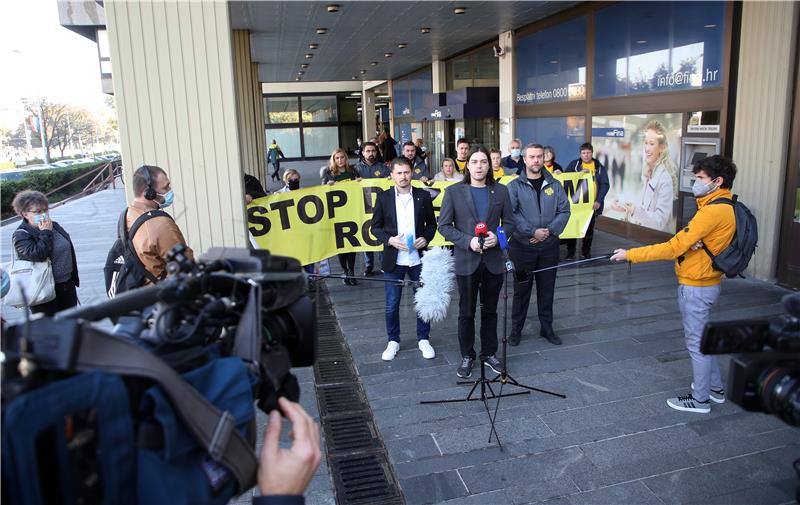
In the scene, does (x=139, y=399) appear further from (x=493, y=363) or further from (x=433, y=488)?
(x=493, y=363)

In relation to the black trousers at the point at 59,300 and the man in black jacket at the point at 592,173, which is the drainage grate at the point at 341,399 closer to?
the black trousers at the point at 59,300

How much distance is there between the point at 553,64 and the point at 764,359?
12.7 m

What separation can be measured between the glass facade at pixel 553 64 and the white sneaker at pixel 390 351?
8507 mm

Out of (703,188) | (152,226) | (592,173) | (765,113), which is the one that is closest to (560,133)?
(592,173)

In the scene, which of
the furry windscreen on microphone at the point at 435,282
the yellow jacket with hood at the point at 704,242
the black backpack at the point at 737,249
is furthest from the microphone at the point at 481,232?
the black backpack at the point at 737,249

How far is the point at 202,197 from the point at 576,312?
445 cm

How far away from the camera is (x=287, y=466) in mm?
1452

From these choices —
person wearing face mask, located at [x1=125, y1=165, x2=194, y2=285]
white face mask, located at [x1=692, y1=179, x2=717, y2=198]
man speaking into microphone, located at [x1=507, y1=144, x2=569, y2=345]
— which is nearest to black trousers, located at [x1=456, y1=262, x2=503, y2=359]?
man speaking into microphone, located at [x1=507, y1=144, x2=569, y2=345]

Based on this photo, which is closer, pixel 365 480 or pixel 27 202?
pixel 365 480

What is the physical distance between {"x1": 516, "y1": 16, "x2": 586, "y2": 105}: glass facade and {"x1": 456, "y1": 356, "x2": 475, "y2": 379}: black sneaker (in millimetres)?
8677

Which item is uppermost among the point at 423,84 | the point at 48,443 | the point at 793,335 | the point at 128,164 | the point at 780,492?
the point at 423,84

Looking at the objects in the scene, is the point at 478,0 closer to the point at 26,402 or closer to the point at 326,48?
the point at 326,48

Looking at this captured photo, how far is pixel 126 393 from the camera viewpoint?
1.16m

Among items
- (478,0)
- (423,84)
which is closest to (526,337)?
(478,0)
